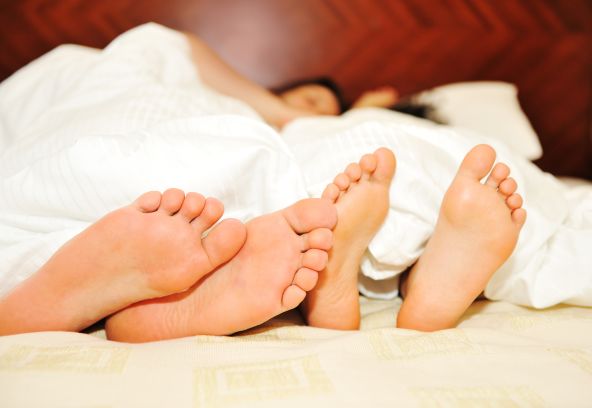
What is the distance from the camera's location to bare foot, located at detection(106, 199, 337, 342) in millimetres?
596

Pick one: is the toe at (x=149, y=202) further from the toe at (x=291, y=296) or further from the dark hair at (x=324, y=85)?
the dark hair at (x=324, y=85)

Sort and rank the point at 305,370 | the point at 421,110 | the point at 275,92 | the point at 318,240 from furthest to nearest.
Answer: the point at 275,92
the point at 421,110
the point at 318,240
the point at 305,370

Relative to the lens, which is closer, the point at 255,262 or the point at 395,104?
the point at 255,262

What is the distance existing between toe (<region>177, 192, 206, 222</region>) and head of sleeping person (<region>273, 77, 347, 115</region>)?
97 centimetres

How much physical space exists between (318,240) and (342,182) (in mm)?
110

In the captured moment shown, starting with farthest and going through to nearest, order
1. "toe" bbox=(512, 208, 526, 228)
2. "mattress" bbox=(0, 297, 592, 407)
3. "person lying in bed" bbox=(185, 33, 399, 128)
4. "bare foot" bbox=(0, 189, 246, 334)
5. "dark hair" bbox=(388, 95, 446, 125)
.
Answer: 1. "dark hair" bbox=(388, 95, 446, 125)
2. "person lying in bed" bbox=(185, 33, 399, 128)
3. "toe" bbox=(512, 208, 526, 228)
4. "bare foot" bbox=(0, 189, 246, 334)
5. "mattress" bbox=(0, 297, 592, 407)

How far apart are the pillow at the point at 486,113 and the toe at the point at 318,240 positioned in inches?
40.4

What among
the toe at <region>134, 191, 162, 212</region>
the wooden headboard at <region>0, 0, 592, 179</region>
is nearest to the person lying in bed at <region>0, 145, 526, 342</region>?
the toe at <region>134, 191, 162, 212</region>

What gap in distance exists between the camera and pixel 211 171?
65cm

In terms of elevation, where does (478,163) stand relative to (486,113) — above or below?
above

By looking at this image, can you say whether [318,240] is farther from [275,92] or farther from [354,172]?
[275,92]

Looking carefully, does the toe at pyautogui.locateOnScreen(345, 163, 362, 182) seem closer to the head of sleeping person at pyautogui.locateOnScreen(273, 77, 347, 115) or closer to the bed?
the bed

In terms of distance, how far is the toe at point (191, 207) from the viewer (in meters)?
0.57

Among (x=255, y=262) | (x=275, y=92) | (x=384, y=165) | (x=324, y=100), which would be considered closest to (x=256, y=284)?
(x=255, y=262)
